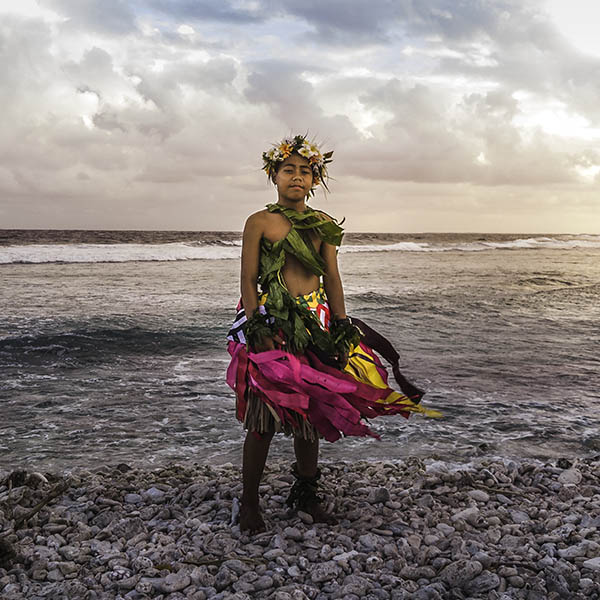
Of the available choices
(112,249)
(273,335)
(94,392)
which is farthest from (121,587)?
(112,249)

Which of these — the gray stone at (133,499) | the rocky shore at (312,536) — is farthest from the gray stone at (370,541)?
the gray stone at (133,499)

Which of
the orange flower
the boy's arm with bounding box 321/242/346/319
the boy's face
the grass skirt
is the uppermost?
the orange flower

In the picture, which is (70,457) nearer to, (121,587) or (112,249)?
(121,587)

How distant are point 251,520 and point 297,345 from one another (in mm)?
992

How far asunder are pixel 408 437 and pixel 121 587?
127 inches

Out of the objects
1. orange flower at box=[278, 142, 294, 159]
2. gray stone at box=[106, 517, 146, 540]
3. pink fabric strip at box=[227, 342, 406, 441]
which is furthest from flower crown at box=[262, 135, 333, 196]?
gray stone at box=[106, 517, 146, 540]

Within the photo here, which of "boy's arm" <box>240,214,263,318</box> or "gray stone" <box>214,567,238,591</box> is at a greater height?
"boy's arm" <box>240,214,263,318</box>

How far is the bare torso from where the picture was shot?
3.42 m

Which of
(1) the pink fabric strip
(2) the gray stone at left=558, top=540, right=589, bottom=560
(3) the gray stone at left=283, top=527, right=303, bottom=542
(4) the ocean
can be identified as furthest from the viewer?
(4) the ocean

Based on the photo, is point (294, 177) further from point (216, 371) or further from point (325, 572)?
point (216, 371)

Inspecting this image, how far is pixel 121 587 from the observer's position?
112 inches

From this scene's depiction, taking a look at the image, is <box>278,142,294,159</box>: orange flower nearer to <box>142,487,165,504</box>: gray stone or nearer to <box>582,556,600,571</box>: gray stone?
<box>142,487,165,504</box>: gray stone

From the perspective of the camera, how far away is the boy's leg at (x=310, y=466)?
3.51 m

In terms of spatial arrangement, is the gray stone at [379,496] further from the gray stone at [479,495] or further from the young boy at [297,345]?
the gray stone at [479,495]
